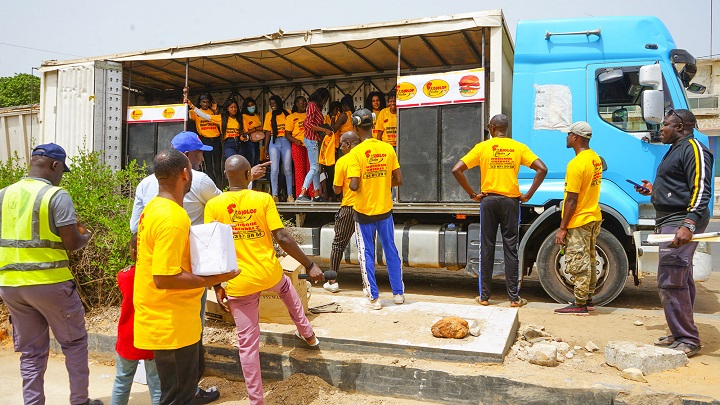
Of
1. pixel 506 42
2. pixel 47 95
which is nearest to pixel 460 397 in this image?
pixel 506 42

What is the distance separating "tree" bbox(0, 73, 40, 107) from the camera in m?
24.3

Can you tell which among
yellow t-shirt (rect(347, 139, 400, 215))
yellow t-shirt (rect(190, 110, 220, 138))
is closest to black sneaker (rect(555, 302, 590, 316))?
yellow t-shirt (rect(347, 139, 400, 215))

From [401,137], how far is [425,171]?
0.55m

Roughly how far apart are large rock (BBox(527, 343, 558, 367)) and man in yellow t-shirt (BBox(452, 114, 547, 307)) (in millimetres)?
1642

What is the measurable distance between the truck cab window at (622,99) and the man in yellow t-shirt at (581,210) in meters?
0.88

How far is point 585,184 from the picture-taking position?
197 inches

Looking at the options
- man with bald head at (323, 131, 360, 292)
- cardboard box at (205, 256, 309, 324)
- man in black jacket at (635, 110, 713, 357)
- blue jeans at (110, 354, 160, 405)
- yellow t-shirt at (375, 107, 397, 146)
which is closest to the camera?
blue jeans at (110, 354, 160, 405)

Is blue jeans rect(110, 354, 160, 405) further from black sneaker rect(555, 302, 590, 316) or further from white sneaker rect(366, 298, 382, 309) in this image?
black sneaker rect(555, 302, 590, 316)

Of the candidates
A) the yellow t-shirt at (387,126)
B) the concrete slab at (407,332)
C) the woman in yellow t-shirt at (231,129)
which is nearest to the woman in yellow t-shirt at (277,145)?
the woman in yellow t-shirt at (231,129)

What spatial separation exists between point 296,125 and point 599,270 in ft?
17.0

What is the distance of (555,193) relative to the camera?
582 centimetres

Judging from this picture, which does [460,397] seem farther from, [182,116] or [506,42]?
[182,116]

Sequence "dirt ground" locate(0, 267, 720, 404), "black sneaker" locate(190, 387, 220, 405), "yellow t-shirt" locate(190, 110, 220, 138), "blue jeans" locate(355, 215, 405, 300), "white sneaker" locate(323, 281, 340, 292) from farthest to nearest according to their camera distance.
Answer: "yellow t-shirt" locate(190, 110, 220, 138) → "white sneaker" locate(323, 281, 340, 292) → "blue jeans" locate(355, 215, 405, 300) → "black sneaker" locate(190, 387, 220, 405) → "dirt ground" locate(0, 267, 720, 404)

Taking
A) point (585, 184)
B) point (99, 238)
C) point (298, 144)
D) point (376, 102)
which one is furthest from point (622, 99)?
point (99, 238)
